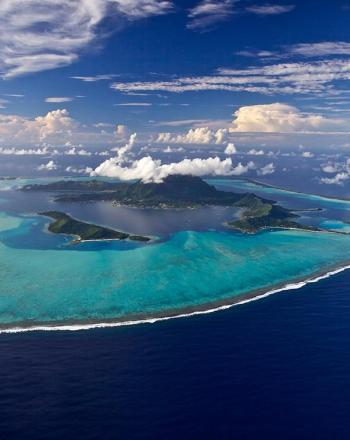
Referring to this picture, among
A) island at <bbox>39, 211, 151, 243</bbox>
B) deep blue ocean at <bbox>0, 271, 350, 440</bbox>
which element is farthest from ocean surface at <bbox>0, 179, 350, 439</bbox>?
island at <bbox>39, 211, 151, 243</bbox>

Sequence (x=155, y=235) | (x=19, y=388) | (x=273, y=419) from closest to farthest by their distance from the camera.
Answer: (x=273, y=419) → (x=19, y=388) → (x=155, y=235)

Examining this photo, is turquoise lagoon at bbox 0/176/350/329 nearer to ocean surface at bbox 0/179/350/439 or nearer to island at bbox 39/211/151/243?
ocean surface at bbox 0/179/350/439

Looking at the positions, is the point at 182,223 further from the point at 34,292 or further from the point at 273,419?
the point at 273,419

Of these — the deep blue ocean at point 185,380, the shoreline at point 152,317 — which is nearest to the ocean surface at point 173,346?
the deep blue ocean at point 185,380

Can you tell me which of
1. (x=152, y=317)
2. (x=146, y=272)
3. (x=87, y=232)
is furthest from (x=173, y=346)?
(x=87, y=232)

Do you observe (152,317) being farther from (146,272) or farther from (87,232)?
(87,232)

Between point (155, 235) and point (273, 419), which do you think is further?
point (155, 235)

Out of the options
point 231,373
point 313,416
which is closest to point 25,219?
point 231,373
